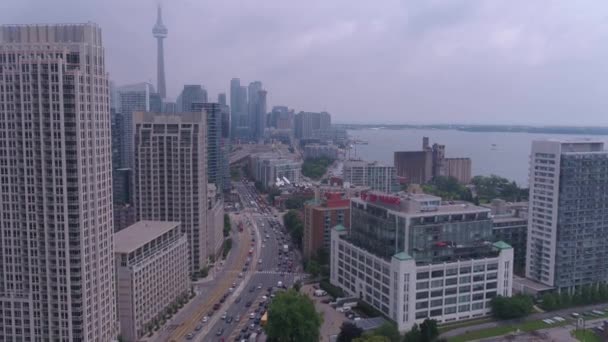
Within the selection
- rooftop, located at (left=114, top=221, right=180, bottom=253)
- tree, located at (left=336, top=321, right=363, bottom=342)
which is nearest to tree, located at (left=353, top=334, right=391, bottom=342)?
tree, located at (left=336, top=321, right=363, bottom=342)

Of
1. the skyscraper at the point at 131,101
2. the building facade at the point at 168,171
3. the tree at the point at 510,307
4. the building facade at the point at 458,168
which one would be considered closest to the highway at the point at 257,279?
the building facade at the point at 168,171

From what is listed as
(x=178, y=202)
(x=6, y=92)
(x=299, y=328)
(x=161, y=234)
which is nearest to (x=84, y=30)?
(x=6, y=92)

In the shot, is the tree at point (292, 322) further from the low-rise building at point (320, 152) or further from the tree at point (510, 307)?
the low-rise building at point (320, 152)

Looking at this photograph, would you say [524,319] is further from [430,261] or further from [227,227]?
[227,227]

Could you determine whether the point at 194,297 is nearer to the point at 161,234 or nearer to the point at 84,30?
the point at 161,234

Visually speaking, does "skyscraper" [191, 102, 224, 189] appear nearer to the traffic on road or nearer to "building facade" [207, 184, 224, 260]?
the traffic on road
